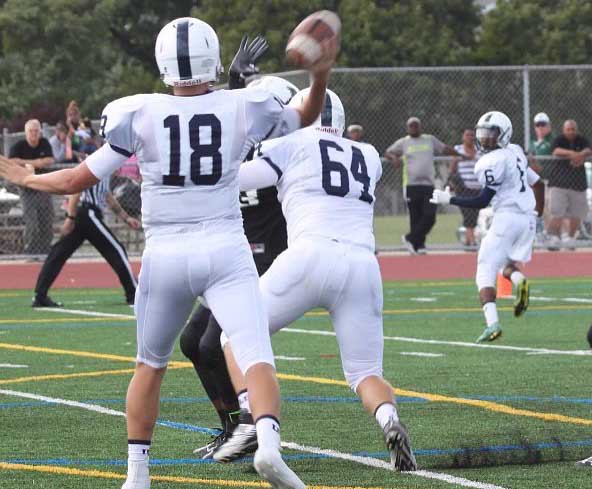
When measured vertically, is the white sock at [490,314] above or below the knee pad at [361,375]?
below

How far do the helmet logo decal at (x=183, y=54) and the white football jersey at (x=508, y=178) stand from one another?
23.7 ft

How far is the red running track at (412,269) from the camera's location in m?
19.3

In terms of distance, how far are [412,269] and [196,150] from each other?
1449cm

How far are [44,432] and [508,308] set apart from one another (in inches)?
338

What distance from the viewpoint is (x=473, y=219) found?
2230 cm

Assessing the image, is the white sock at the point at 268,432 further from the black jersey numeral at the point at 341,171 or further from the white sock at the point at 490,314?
the white sock at the point at 490,314

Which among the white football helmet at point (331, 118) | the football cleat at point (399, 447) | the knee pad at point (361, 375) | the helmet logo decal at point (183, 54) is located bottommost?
the football cleat at point (399, 447)

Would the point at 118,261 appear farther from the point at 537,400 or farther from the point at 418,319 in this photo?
the point at 537,400

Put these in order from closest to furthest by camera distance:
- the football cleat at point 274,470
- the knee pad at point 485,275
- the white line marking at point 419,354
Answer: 1. the football cleat at point 274,470
2. the white line marking at point 419,354
3. the knee pad at point 485,275

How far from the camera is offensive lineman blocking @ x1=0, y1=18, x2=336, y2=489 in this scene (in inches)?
235

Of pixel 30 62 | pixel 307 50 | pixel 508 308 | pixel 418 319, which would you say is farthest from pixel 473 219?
pixel 30 62

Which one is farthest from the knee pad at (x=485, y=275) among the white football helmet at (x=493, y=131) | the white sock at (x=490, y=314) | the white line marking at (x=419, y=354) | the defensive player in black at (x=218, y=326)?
the defensive player in black at (x=218, y=326)

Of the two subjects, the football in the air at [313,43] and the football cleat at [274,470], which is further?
the football in the air at [313,43]

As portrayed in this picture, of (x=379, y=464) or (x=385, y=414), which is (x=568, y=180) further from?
(x=385, y=414)
